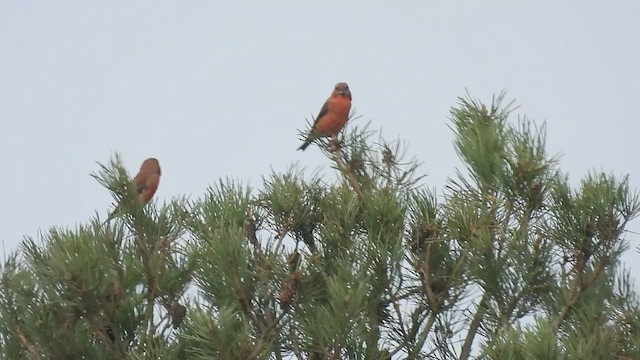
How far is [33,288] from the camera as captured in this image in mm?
3920

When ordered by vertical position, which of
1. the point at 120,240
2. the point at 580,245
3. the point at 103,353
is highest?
the point at 580,245

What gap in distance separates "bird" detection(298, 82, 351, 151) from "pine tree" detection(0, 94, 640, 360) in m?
0.75

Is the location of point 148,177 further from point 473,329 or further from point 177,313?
point 473,329

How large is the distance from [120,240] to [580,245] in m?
1.60

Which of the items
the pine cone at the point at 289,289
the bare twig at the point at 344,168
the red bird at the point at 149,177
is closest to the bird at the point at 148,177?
the red bird at the point at 149,177

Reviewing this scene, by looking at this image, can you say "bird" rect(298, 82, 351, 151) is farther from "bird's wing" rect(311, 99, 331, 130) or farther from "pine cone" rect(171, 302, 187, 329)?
"pine cone" rect(171, 302, 187, 329)

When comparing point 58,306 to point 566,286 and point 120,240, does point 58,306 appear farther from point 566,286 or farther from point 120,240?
point 566,286

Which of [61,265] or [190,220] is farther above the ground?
[190,220]

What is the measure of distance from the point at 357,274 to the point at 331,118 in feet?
4.77

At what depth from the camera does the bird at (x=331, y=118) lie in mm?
4812

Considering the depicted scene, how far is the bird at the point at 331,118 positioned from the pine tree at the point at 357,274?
0.75 meters

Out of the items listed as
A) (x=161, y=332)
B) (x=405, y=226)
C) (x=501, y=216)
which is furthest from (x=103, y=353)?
(x=501, y=216)

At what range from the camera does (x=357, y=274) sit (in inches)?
149

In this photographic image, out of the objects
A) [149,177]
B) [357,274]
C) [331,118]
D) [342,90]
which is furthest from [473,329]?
[342,90]
